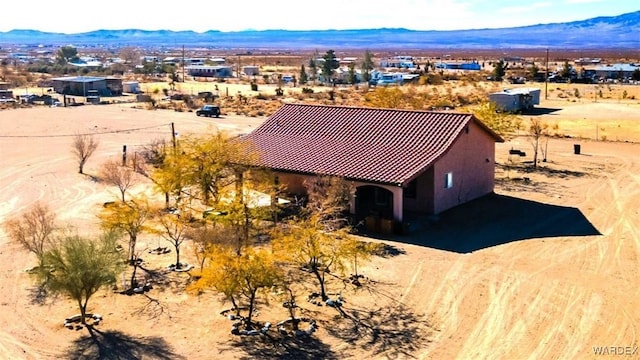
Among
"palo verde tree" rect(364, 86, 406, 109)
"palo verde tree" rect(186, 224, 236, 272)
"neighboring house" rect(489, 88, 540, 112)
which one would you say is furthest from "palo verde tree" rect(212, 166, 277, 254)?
"neighboring house" rect(489, 88, 540, 112)

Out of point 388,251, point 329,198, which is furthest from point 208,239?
point 388,251

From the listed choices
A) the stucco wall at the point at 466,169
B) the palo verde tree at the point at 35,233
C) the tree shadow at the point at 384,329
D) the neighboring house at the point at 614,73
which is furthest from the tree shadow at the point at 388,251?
the neighboring house at the point at 614,73

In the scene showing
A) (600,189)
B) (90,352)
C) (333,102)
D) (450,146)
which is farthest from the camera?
(333,102)

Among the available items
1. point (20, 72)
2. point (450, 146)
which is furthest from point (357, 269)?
point (20, 72)

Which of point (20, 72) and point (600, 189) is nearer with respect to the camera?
point (600, 189)

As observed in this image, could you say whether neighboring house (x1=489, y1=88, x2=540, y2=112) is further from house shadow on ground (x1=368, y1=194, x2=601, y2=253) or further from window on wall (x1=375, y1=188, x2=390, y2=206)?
window on wall (x1=375, y1=188, x2=390, y2=206)

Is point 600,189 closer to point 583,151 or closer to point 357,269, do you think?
point 583,151

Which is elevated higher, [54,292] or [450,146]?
[450,146]
